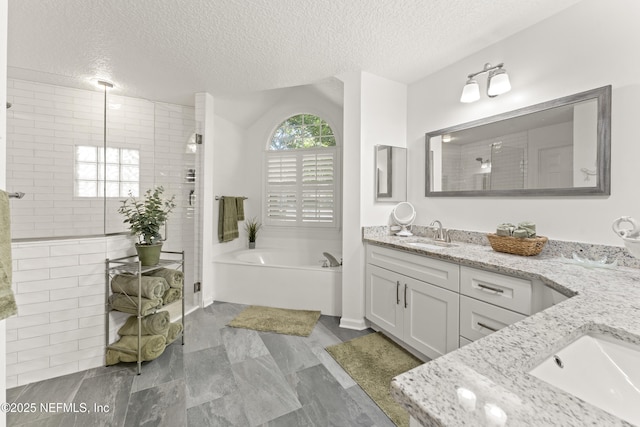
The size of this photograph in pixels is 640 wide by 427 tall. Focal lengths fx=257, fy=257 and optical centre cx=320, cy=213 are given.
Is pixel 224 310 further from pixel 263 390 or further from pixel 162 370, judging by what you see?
pixel 263 390

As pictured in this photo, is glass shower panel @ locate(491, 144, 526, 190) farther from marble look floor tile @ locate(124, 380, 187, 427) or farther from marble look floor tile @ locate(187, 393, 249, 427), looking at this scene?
marble look floor tile @ locate(124, 380, 187, 427)

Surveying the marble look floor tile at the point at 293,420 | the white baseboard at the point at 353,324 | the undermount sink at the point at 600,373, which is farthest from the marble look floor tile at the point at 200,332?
the undermount sink at the point at 600,373

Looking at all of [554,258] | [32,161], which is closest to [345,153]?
[554,258]

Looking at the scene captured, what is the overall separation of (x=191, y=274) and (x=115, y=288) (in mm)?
966

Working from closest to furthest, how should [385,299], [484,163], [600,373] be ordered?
[600,373] < [484,163] < [385,299]

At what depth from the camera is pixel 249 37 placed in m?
1.92

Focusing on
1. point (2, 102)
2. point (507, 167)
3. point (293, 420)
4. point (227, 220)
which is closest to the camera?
point (2, 102)

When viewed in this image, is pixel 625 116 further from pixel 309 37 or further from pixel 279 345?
pixel 279 345

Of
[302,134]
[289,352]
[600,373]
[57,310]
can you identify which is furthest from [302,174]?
[600,373]

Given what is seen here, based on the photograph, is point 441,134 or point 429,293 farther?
point 441,134

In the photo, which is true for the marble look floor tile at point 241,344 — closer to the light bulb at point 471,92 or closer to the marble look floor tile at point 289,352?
the marble look floor tile at point 289,352

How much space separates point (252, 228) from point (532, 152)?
3303 millimetres

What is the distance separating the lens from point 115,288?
194 cm

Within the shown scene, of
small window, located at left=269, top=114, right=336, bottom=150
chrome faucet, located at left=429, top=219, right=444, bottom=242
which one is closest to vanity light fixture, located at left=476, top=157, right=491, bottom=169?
chrome faucet, located at left=429, top=219, right=444, bottom=242
